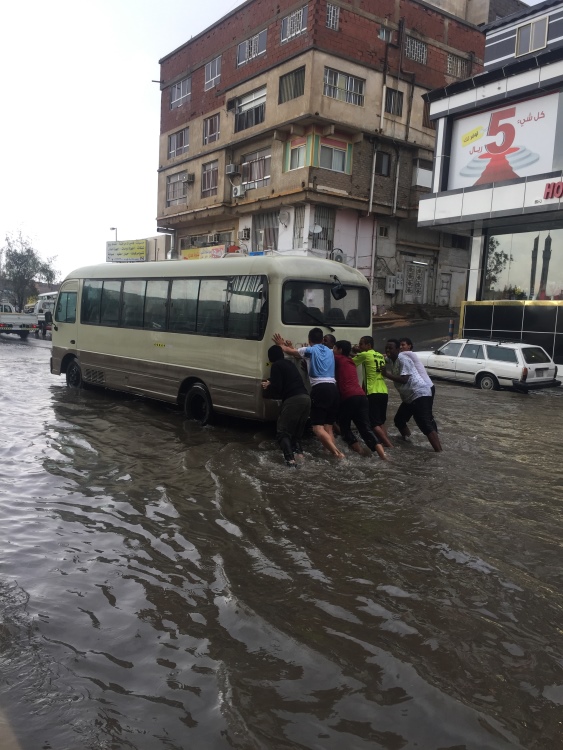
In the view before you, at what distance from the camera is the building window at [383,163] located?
30.8 meters

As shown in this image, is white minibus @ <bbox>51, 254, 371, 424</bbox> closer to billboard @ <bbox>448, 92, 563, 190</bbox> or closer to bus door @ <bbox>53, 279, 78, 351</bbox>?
bus door @ <bbox>53, 279, 78, 351</bbox>

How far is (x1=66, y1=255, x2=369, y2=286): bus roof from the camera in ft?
31.1

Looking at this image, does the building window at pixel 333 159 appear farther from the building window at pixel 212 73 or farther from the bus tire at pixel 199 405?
the bus tire at pixel 199 405

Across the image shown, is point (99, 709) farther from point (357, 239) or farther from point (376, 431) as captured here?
point (357, 239)

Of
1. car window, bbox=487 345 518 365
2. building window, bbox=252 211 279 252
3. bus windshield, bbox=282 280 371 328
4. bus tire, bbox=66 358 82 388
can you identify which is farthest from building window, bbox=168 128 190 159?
bus windshield, bbox=282 280 371 328

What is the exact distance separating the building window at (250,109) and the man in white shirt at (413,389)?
2459cm

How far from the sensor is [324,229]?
29.6 m

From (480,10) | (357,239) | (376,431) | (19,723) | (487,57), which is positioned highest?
(480,10)

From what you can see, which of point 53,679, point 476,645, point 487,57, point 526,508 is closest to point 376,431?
point 526,508

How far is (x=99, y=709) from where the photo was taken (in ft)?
10.4

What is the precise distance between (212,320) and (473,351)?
35.0 feet

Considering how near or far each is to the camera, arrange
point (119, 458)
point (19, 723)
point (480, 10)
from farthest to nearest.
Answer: point (480, 10) → point (119, 458) → point (19, 723)

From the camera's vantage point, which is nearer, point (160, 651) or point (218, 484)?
point (160, 651)

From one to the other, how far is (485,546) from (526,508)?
144cm
